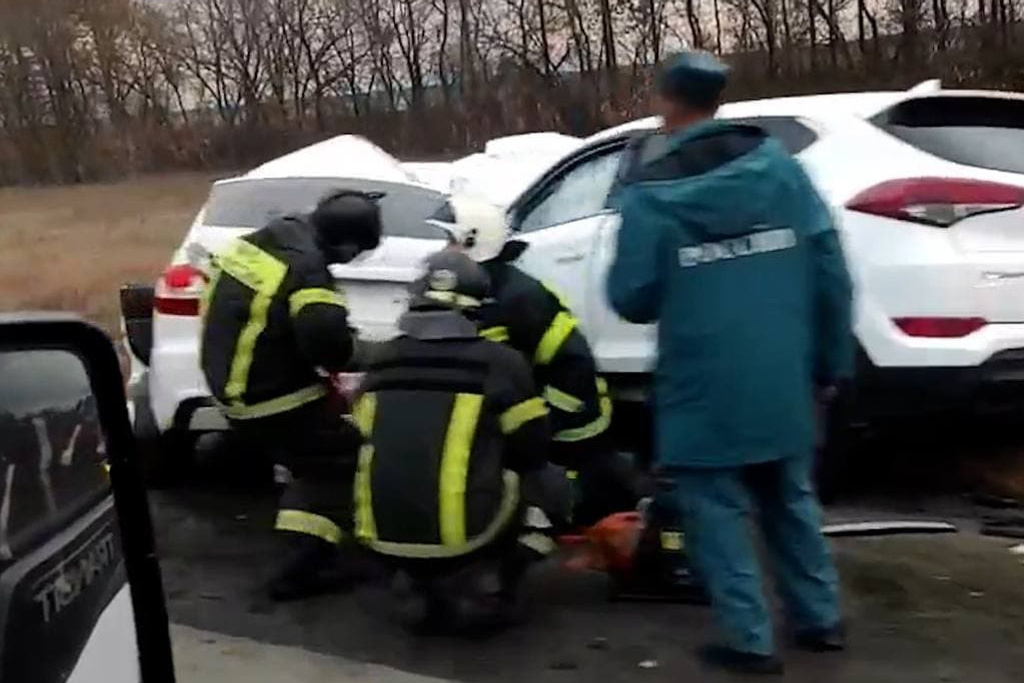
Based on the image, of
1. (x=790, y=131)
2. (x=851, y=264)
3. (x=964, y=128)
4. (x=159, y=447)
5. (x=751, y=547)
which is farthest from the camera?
(x=159, y=447)

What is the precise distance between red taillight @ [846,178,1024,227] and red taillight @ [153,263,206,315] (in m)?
2.80

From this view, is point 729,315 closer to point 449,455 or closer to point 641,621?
point 449,455

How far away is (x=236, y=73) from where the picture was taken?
37938 millimetres

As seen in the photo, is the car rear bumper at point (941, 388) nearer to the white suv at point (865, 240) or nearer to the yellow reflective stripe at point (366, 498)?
the white suv at point (865, 240)

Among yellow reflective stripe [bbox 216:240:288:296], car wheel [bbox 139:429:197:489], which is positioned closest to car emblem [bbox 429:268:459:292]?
yellow reflective stripe [bbox 216:240:288:296]

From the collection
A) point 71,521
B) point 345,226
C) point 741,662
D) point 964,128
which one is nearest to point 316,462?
point 345,226

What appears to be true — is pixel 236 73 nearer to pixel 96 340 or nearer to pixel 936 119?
pixel 936 119

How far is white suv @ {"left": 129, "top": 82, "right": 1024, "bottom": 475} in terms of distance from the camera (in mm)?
6242

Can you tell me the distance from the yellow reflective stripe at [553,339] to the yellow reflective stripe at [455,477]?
22.1 inches

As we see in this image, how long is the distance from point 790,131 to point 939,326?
1.25 metres

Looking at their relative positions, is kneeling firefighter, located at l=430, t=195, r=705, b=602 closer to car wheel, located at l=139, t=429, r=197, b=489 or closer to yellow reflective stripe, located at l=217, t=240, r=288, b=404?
yellow reflective stripe, located at l=217, t=240, r=288, b=404

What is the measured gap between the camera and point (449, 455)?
5.27 metres

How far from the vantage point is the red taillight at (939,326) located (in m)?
6.22

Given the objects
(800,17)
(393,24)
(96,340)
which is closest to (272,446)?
(96,340)
